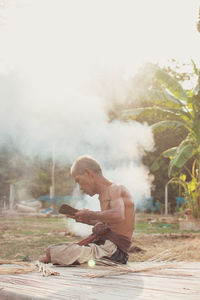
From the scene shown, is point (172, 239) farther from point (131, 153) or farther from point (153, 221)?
point (131, 153)

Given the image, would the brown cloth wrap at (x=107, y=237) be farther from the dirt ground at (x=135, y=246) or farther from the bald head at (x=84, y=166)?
the dirt ground at (x=135, y=246)

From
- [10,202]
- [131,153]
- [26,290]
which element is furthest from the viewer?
[10,202]

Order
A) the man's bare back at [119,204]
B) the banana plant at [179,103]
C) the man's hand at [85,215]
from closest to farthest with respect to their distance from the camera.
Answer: the man's hand at [85,215]
the man's bare back at [119,204]
the banana plant at [179,103]

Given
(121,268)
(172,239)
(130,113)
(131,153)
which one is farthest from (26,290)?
(131,153)

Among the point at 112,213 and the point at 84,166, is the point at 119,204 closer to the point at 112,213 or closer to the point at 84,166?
the point at 112,213

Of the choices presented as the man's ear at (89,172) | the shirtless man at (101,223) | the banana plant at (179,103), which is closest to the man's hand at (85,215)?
the shirtless man at (101,223)

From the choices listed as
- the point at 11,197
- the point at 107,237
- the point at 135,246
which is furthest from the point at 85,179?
the point at 11,197

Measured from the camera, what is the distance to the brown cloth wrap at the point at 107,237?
3.44m

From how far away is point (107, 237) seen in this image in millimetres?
3461

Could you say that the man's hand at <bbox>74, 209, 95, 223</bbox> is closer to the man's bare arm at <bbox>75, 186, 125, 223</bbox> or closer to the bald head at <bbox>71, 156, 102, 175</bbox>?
the man's bare arm at <bbox>75, 186, 125, 223</bbox>

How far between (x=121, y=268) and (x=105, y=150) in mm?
10775

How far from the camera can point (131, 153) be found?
15781mm

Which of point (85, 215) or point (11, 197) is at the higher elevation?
point (11, 197)

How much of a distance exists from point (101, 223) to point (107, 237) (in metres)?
0.13
